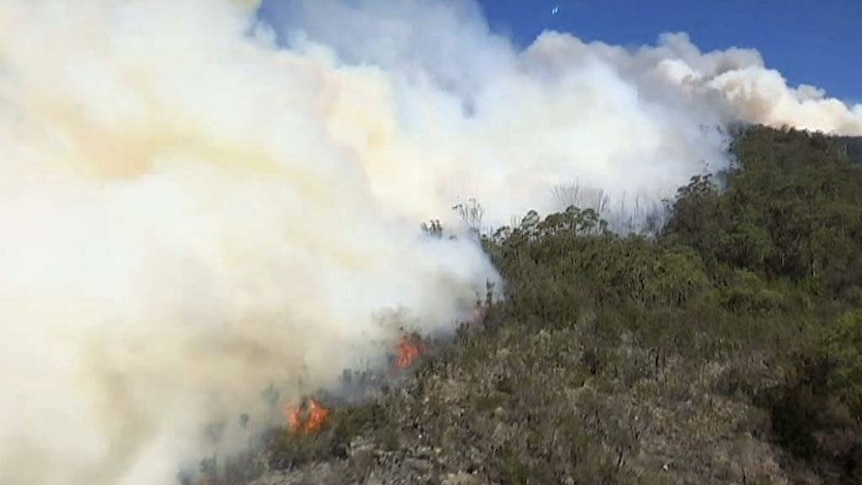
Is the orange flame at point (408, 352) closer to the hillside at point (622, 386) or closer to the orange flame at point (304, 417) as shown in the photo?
the hillside at point (622, 386)

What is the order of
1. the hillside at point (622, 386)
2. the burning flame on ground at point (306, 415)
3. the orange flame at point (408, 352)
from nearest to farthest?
1. the hillside at point (622, 386)
2. the burning flame on ground at point (306, 415)
3. the orange flame at point (408, 352)

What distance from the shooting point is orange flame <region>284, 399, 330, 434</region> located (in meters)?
16.7

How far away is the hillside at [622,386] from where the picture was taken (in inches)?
643

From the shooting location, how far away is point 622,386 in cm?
2373

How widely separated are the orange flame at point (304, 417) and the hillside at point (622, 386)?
20 cm

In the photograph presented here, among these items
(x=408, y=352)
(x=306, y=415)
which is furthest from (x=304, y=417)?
(x=408, y=352)

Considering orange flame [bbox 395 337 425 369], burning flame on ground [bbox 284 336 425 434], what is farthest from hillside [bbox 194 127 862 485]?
orange flame [bbox 395 337 425 369]

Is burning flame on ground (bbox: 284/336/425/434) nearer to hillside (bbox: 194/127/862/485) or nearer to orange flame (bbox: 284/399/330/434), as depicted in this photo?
orange flame (bbox: 284/399/330/434)

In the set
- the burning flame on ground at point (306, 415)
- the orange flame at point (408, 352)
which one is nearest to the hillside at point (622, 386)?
the burning flame on ground at point (306, 415)

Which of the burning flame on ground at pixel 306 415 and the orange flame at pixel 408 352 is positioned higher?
the orange flame at pixel 408 352

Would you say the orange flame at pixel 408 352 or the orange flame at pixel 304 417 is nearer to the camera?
the orange flame at pixel 304 417

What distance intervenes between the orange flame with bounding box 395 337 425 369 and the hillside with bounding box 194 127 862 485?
1.29ft

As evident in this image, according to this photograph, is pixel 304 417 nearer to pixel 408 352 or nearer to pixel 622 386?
pixel 408 352

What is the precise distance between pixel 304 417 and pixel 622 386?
10.4 metres
